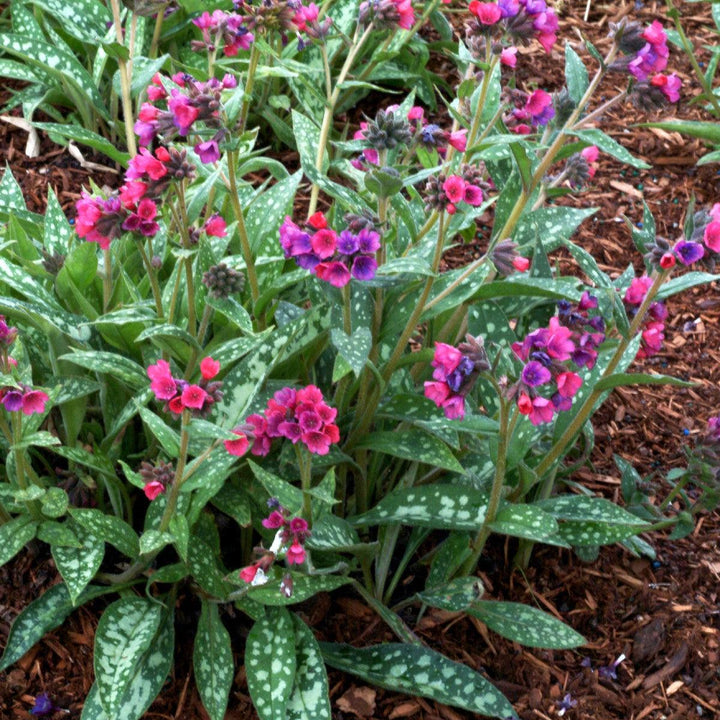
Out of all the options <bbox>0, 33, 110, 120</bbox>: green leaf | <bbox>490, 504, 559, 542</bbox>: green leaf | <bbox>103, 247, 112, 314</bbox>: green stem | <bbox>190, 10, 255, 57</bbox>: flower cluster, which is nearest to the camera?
<bbox>490, 504, 559, 542</bbox>: green leaf

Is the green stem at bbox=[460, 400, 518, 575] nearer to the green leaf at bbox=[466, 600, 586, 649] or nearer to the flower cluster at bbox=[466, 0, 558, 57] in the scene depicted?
the green leaf at bbox=[466, 600, 586, 649]

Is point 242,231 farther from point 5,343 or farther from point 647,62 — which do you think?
point 647,62

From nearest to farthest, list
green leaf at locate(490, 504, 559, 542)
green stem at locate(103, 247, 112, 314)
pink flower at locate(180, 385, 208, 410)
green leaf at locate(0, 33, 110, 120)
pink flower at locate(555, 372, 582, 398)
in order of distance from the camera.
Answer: pink flower at locate(180, 385, 208, 410), pink flower at locate(555, 372, 582, 398), green leaf at locate(490, 504, 559, 542), green stem at locate(103, 247, 112, 314), green leaf at locate(0, 33, 110, 120)

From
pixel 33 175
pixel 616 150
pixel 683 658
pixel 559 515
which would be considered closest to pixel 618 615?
pixel 683 658

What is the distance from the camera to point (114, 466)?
92.6 inches

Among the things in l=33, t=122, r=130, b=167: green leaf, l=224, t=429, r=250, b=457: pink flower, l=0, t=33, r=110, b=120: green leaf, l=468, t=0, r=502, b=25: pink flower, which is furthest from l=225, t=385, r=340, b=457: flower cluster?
l=0, t=33, r=110, b=120: green leaf

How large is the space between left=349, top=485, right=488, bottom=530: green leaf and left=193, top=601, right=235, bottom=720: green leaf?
370 millimetres

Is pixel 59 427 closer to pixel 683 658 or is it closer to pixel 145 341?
pixel 145 341

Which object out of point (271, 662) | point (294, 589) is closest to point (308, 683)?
point (271, 662)

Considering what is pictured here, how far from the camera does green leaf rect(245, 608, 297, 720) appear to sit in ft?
6.57

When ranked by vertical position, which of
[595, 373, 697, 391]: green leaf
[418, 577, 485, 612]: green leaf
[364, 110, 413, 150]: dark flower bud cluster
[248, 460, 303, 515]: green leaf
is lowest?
[418, 577, 485, 612]: green leaf

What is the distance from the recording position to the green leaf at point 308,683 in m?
2.03

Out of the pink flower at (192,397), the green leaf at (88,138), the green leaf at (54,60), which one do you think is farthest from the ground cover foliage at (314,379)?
the green leaf at (54,60)

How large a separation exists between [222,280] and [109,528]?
0.57 m
